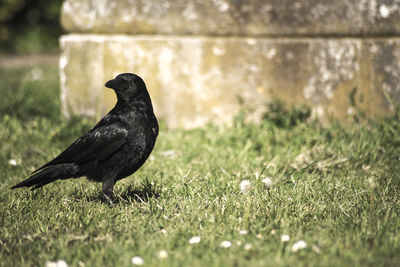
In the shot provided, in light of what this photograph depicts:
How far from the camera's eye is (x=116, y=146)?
8.02 ft

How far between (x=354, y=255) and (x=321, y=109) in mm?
2100

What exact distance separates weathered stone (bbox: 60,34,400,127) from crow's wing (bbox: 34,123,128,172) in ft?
5.09

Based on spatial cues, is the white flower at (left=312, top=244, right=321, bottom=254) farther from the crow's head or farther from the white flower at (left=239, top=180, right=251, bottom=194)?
the crow's head

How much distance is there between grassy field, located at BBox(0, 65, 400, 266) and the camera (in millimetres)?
1896

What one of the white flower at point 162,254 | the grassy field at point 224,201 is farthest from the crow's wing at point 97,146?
the white flower at point 162,254

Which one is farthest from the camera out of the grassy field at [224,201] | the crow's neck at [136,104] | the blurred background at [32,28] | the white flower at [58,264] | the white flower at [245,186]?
the blurred background at [32,28]

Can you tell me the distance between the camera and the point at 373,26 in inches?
143

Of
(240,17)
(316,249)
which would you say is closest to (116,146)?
(316,249)

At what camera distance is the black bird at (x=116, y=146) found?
245 cm

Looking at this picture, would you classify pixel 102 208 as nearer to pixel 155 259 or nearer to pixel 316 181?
pixel 155 259

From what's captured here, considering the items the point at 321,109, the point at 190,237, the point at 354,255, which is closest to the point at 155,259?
the point at 190,237

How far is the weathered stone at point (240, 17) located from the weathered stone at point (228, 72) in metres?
0.07

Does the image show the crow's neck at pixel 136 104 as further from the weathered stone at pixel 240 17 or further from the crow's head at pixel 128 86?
the weathered stone at pixel 240 17

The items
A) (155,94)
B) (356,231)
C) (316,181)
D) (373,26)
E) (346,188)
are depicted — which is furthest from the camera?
(155,94)
